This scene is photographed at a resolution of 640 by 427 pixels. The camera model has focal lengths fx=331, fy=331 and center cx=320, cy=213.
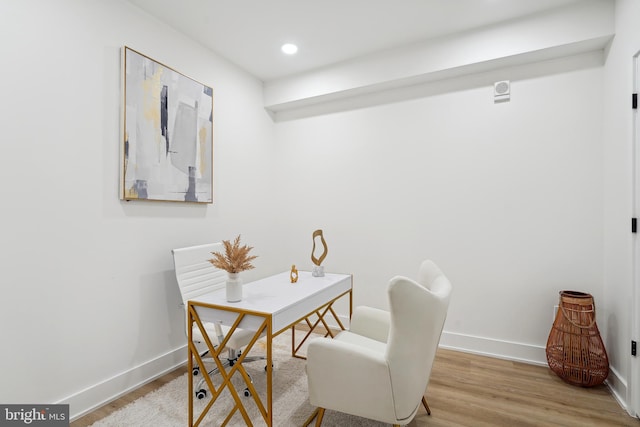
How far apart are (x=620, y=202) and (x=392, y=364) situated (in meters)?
2.06

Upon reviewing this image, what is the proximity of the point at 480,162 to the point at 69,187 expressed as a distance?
321 centimetres

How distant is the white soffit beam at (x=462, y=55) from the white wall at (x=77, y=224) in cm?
135

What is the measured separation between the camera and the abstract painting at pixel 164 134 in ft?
7.86

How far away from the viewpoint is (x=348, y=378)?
1.62 meters

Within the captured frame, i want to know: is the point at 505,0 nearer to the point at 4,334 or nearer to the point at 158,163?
the point at 158,163

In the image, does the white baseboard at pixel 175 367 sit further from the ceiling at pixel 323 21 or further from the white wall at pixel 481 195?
the ceiling at pixel 323 21

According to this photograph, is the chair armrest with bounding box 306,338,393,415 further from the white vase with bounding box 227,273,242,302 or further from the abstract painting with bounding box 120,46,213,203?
the abstract painting with bounding box 120,46,213,203

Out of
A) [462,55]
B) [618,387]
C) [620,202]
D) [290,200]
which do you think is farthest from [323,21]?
[618,387]

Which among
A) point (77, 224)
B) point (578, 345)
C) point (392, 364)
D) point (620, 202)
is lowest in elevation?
point (578, 345)

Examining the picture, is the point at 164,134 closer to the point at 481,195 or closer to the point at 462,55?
the point at 462,55

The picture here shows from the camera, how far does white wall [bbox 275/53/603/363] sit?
2711 millimetres

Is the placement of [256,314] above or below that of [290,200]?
below

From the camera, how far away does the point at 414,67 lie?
3.10 meters

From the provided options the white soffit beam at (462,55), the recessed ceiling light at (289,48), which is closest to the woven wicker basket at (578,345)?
the white soffit beam at (462,55)
